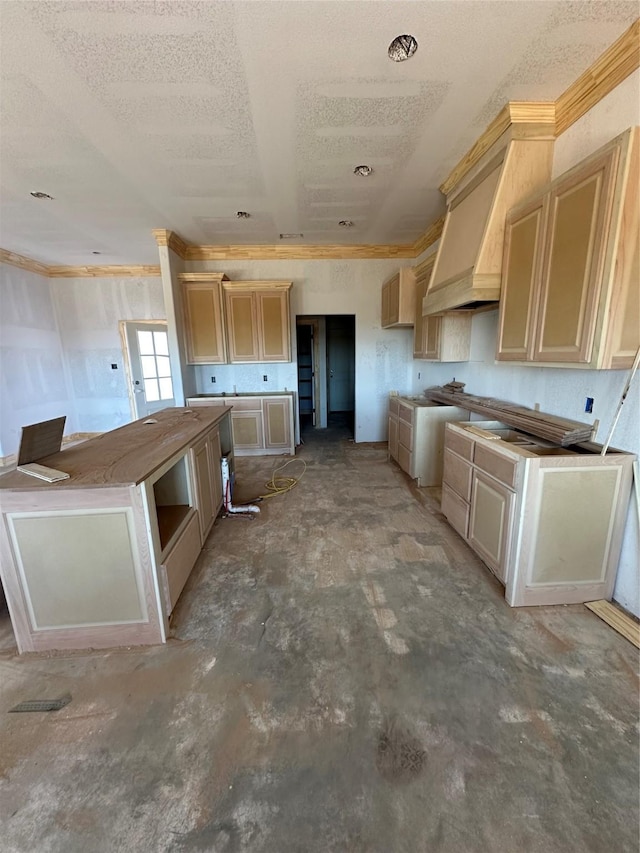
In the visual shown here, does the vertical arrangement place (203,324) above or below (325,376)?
above

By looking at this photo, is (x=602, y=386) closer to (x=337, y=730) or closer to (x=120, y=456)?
(x=337, y=730)

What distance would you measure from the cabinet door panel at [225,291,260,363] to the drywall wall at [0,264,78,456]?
321 cm

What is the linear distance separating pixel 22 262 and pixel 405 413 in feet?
20.3

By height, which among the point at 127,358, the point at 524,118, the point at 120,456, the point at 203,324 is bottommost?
the point at 120,456

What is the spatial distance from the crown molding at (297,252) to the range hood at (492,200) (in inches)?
93.5

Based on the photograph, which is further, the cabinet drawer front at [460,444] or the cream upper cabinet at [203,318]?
the cream upper cabinet at [203,318]

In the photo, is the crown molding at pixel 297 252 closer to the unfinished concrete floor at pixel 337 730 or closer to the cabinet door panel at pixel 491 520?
the cabinet door panel at pixel 491 520

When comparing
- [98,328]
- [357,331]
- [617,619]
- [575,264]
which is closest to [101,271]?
[98,328]

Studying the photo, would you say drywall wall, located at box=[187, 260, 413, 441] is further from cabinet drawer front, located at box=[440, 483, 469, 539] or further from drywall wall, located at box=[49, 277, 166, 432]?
cabinet drawer front, located at box=[440, 483, 469, 539]

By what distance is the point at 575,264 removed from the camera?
6.03ft

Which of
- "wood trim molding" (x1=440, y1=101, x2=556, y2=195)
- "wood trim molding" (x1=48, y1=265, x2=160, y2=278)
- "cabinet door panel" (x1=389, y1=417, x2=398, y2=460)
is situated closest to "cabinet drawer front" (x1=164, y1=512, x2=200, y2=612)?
"cabinet door panel" (x1=389, y1=417, x2=398, y2=460)

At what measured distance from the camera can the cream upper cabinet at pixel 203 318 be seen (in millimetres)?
4934

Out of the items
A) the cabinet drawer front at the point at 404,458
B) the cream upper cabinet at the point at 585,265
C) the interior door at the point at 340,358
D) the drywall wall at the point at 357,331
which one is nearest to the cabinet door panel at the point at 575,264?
the cream upper cabinet at the point at 585,265

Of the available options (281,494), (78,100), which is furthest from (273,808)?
(78,100)
